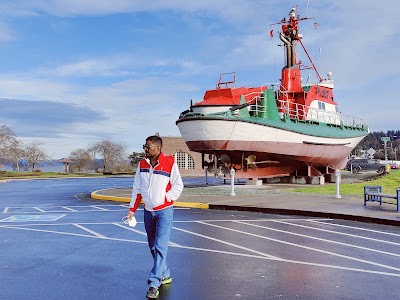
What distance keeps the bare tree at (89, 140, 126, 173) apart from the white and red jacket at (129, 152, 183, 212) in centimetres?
7988

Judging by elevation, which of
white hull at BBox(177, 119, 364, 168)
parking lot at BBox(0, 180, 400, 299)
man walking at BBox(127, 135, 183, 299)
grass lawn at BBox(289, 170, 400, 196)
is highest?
white hull at BBox(177, 119, 364, 168)

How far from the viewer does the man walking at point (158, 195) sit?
5420 mm

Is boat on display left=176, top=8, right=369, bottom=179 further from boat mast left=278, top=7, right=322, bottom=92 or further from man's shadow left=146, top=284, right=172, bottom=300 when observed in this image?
man's shadow left=146, top=284, right=172, bottom=300

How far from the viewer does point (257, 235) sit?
9.45m

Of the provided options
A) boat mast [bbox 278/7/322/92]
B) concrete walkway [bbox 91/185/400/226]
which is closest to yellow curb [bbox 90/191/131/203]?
concrete walkway [bbox 91/185/400/226]

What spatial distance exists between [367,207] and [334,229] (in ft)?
12.9

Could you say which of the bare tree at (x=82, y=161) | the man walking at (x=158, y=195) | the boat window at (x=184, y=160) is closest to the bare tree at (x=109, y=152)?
the bare tree at (x=82, y=161)

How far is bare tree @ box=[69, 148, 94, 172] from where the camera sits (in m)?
82.9

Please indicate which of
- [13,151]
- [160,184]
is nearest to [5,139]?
[13,151]

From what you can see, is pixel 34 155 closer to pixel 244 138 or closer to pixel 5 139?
pixel 5 139

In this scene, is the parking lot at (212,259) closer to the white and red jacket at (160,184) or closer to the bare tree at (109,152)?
the white and red jacket at (160,184)

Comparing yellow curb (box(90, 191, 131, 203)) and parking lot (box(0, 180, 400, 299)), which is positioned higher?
yellow curb (box(90, 191, 131, 203))

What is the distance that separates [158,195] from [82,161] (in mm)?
80100

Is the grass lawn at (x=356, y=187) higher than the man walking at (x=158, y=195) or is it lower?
lower
